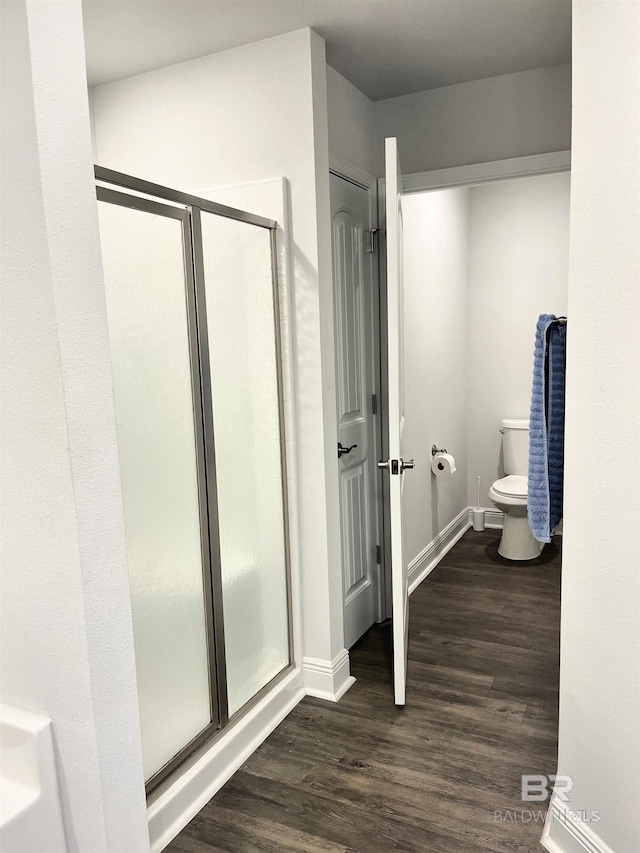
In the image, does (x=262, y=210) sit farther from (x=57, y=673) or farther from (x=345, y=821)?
(x=345, y=821)

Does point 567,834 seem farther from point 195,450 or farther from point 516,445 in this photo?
point 516,445

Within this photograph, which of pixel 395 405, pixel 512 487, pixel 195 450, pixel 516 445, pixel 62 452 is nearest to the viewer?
pixel 62 452

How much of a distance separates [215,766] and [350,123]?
8.82ft

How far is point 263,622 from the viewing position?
8.51ft

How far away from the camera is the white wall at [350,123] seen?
2904 mm

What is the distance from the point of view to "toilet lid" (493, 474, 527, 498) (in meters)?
4.24

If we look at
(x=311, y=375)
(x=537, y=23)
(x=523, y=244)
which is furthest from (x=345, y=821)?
(x=523, y=244)

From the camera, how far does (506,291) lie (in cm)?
487

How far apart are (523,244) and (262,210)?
2763 mm

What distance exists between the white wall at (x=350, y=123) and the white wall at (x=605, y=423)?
1.37 m

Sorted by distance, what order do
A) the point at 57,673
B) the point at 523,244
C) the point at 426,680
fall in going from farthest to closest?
the point at 523,244, the point at 426,680, the point at 57,673

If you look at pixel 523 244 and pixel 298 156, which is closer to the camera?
pixel 298 156

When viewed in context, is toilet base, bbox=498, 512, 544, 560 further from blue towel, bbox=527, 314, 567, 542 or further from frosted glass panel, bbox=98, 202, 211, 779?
frosted glass panel, bbox=98, 202, 211, 779

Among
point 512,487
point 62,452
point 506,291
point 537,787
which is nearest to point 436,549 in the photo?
point 512,487
